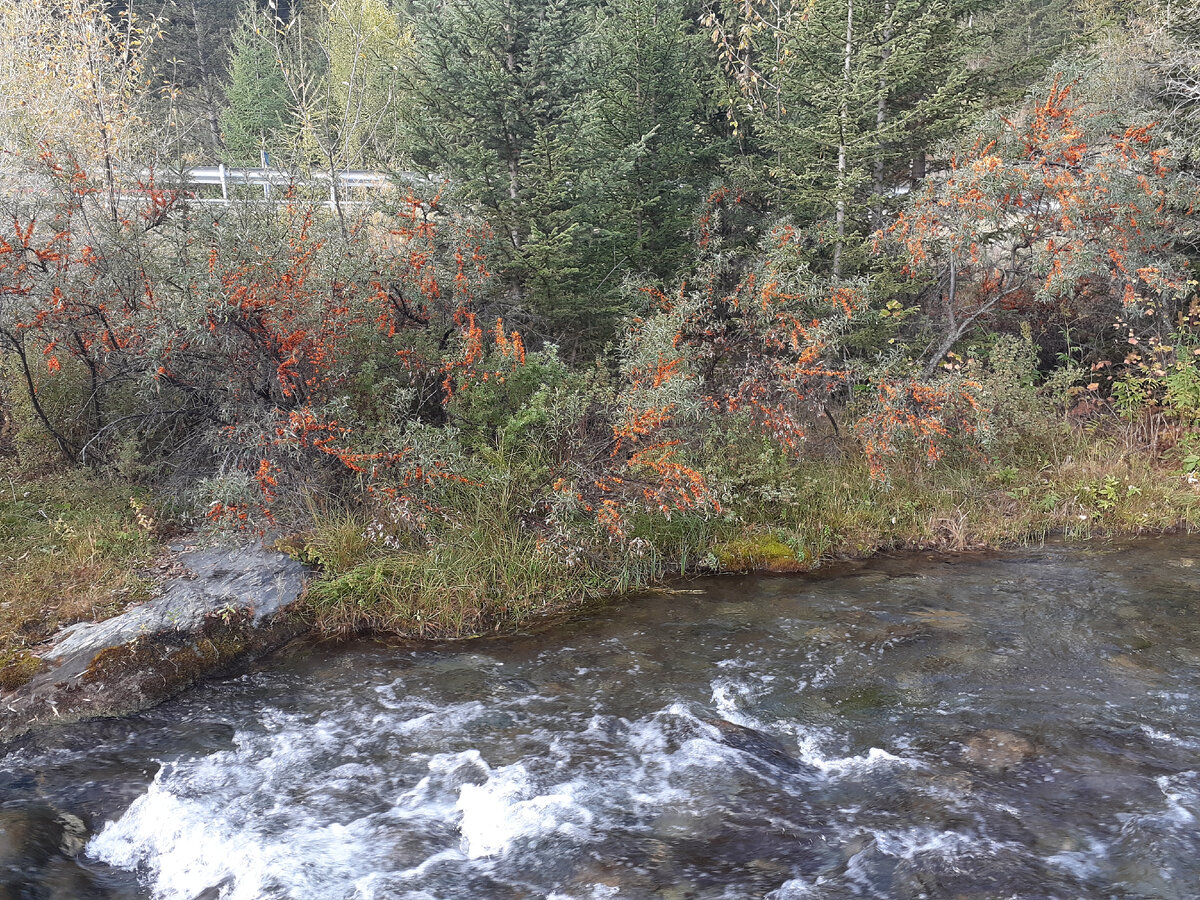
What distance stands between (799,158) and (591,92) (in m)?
2.68

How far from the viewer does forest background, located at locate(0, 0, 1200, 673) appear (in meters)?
7.45

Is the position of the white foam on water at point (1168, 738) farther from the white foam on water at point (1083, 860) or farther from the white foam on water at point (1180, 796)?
the white foam on water at point (1083, 860)

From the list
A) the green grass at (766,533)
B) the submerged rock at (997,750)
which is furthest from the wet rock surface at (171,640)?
the submerged rock at (997,750)

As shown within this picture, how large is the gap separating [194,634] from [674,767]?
12.6 feet

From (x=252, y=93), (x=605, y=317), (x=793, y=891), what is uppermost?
(x=252, y=93)

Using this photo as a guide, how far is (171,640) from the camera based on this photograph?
6320 mm

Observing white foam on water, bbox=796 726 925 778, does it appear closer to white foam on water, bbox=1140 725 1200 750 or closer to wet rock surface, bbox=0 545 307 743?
white foam on water, bbox=1140 725 1200 750

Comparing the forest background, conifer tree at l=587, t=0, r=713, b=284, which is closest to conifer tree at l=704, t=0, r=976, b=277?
the forest background

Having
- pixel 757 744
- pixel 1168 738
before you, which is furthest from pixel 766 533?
pixel 1168 738

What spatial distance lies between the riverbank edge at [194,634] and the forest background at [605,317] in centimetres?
15

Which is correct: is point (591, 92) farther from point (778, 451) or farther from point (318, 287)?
point (778, 451)

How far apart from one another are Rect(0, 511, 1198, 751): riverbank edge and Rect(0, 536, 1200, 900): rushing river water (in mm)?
186

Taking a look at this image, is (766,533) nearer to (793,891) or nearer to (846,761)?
(846,761)

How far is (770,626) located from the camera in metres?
7.05
